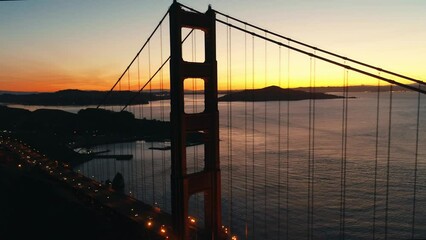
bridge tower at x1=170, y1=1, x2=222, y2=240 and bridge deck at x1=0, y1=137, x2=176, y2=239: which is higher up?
bridge tower at x1=170, y1=1, x2=222, y2=240

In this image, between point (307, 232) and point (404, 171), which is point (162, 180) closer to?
point (307, 232)

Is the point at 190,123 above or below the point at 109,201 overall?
above

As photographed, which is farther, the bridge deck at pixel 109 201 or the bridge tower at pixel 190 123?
the bridge deck at pixel 109 201

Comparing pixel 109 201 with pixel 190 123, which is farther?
pixel 109 201

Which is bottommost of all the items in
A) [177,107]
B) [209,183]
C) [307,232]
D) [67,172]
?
[307,232]

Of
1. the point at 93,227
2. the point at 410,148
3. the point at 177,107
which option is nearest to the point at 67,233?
the point at 93,227

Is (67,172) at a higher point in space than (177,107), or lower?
lower

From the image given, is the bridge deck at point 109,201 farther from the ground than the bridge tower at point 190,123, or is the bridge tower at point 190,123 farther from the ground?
the bridge tower at point 190,123

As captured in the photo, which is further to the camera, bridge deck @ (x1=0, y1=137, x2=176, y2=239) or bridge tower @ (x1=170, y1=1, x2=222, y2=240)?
bridge deck @ (x1=0, y1=137, x2=176, y2=239)
